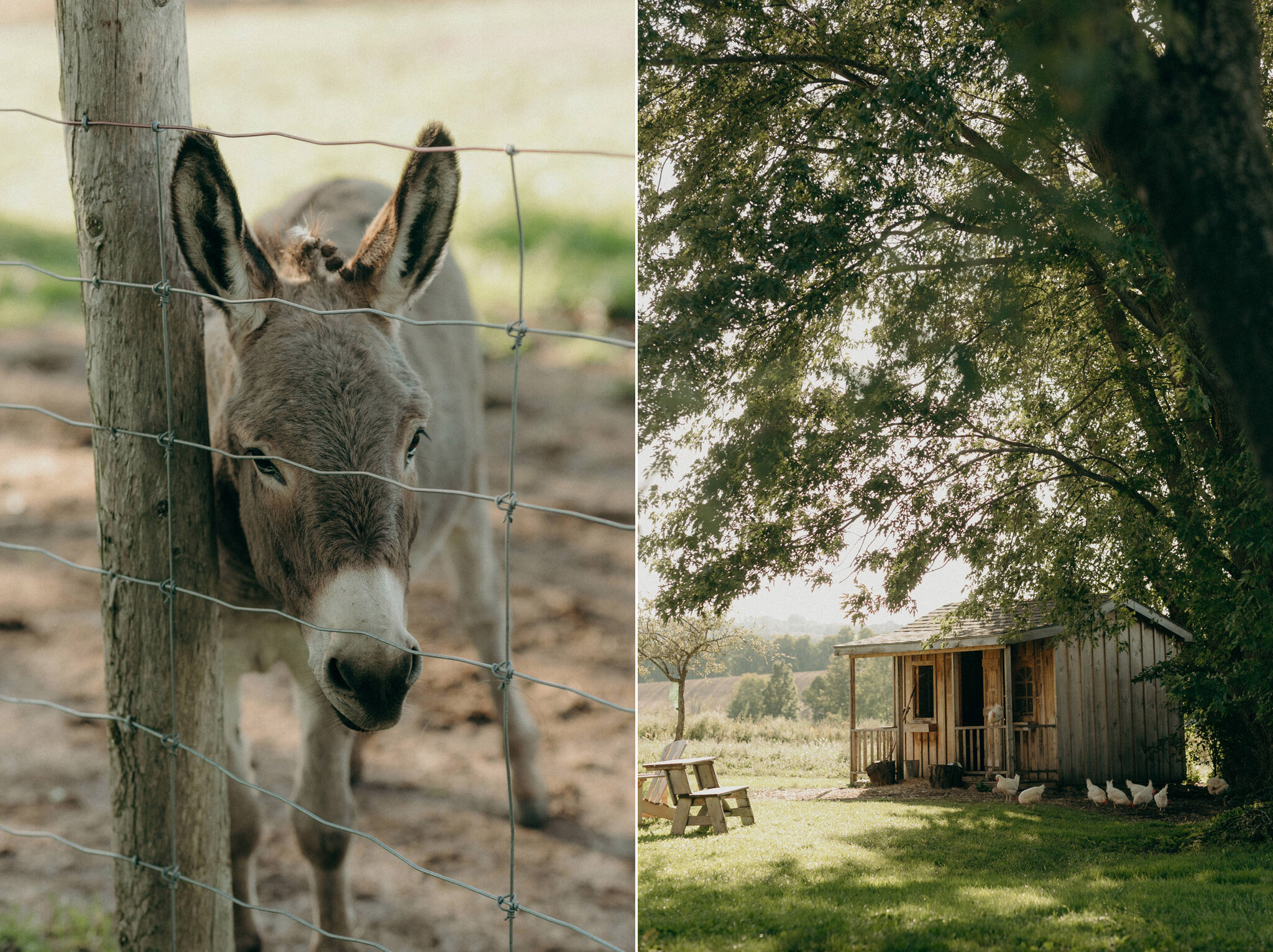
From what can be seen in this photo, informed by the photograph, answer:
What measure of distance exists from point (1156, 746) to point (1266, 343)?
9.85 ft

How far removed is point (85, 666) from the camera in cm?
322

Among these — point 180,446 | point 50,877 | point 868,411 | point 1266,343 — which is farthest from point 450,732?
point 1266,343

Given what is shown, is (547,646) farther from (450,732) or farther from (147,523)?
(147,523)

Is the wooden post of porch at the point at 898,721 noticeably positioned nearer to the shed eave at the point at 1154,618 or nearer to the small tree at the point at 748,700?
the small tree at the point at 748,700

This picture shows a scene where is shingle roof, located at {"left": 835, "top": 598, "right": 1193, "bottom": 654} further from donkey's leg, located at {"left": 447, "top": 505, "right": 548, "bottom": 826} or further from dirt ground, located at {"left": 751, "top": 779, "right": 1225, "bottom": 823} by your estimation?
donkey's leg, located at {"left": 447, "top": 505, "right": 548, "bottom": 826}

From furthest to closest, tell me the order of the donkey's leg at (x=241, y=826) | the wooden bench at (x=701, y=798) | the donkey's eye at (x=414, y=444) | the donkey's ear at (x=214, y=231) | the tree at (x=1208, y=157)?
the wooden bench at (x=701, y=798) < the donkey's leg at (x=241, y=826) < the donkey's eye at (x=414, y=444) < the donkey's ear at (x=214, y=231) < the tree at (x=1208, y=157)

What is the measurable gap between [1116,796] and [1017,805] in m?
0.41

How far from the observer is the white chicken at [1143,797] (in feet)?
12.3

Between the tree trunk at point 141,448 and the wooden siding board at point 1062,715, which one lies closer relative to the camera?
the tree trunk at point 141,448

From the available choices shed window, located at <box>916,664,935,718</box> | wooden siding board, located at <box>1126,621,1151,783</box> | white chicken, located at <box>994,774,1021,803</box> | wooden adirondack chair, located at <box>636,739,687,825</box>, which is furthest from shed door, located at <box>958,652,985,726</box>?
wooden adirondack chair, located at <box>636,739,687,825</box>

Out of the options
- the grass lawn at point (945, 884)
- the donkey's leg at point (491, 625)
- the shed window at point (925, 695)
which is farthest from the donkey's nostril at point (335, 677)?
the shed window at point (925, 695)

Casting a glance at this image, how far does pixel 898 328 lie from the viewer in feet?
13.8

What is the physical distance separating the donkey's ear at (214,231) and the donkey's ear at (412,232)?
18 cm

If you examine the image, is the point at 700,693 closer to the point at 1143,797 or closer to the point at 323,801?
the point at 1143,797
